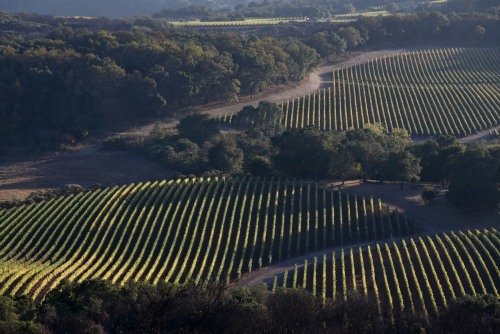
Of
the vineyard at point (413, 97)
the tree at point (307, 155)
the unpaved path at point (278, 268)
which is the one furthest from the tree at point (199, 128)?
the unpaved path at point (278, 268)

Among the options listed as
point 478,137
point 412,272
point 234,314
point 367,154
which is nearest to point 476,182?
point 367,154

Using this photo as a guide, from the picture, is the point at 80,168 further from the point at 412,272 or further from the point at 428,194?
the point at 412,272

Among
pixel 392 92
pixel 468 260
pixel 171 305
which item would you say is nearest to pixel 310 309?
pixel 171 305

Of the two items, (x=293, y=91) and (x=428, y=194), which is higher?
(x=428, y=194)

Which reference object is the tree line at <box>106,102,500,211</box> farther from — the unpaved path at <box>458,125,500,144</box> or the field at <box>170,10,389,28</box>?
the field at <box>170,10,389,28</box>

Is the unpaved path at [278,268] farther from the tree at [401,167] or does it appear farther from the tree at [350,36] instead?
the tree at [350,36]

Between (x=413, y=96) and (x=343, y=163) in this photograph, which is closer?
(x=343, y=163)
